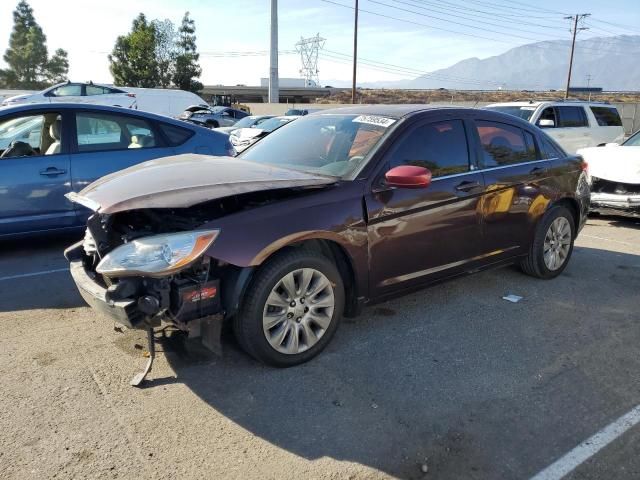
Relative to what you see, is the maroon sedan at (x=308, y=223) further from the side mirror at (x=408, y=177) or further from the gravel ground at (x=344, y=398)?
the gravel ground at (x=344, y=398)

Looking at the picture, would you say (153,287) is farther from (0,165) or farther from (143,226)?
(0,165)

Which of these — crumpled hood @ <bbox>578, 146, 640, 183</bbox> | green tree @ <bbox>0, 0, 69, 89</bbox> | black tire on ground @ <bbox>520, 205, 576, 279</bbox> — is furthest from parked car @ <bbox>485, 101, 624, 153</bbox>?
green tree @ <bbox>0, 0, 69, 89</bbox>

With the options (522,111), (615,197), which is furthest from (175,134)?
(522,111)

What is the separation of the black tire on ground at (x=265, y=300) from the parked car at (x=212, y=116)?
77.3ft

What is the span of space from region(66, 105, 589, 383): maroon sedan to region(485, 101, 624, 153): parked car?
7.58m

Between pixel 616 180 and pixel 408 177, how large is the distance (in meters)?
5.81

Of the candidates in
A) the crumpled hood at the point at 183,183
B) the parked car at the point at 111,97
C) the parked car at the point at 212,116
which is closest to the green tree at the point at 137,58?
the parked car at the point at 111,97

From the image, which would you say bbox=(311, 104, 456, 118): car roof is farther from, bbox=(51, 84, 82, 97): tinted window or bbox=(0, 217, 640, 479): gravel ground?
bbox=(51, 84, 82, 97): tinted window

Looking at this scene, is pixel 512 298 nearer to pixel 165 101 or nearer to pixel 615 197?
pixel 615 197

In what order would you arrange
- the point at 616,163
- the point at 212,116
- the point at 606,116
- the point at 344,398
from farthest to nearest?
the point at 212,116 → the point at 606,116 → the point at 616,163 → the point at 344,398

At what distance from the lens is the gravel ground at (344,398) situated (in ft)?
8.43

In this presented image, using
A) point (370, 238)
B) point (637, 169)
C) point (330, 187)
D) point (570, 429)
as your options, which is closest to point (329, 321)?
point (370, 238)

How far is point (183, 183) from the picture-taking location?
3.24 metres

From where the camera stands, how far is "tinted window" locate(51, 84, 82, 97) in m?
21.4
